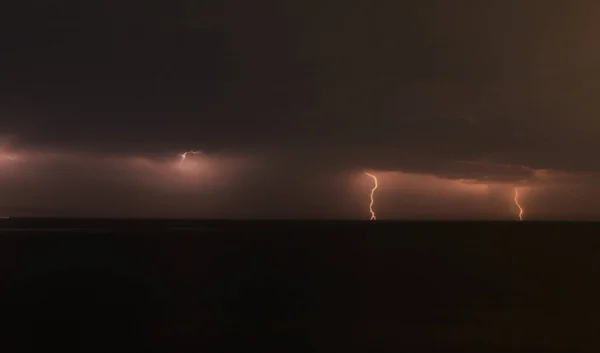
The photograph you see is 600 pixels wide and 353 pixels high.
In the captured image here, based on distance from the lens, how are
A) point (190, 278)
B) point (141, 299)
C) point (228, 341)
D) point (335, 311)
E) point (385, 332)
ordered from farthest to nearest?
point (190, 278)
point (141, 299)
point (335, 311)
point (385, 332)
point (228, 341)

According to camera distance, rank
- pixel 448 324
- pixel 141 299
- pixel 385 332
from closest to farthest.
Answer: pixel 385 332 → pixel 448 324 → pixel 141 299

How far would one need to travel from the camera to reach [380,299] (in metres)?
22.0

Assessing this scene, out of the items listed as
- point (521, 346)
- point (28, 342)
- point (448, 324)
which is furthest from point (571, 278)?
point (28, 342)

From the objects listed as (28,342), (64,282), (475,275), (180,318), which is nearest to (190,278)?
(64,282)

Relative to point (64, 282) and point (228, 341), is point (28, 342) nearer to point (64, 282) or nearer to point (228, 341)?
point (228, 341)

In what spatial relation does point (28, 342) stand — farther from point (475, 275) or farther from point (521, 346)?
point (475, 275)

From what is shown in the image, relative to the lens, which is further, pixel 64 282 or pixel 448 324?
pixel 64 282

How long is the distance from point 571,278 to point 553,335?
48.9 feet

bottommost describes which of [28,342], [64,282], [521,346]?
[28,342]

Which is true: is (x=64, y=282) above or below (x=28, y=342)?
above

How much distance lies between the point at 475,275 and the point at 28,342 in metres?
23.8

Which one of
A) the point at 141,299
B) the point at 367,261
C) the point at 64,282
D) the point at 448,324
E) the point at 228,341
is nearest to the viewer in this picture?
the point at 228,341

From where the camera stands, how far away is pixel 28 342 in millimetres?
14438

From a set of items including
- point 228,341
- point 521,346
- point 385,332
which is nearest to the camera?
point 521,346
